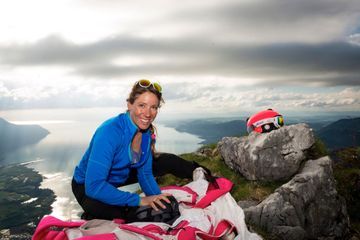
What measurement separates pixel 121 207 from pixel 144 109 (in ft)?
5.25

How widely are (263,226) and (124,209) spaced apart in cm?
396

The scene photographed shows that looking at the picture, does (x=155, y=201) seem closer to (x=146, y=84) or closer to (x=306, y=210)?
(x=146, y=84)

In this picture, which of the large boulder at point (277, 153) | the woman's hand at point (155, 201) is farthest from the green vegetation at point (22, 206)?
→ the woman's hand at point (155, 201)

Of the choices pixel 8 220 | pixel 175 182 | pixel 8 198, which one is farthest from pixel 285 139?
pixel 8 198

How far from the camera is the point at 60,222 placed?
3939 millimetres

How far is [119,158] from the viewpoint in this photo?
183 inches

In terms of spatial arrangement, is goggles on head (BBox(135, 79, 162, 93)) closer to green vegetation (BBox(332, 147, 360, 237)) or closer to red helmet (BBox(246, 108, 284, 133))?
red helmet (BBox(246, 108, 284, 133))

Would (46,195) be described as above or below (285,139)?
below

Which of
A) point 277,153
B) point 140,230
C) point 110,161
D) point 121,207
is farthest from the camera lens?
point 277,153

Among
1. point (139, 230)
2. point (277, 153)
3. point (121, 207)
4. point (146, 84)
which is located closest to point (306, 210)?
point (277, 153)

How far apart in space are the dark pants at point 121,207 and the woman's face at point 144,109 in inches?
53.7

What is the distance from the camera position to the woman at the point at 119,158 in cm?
418

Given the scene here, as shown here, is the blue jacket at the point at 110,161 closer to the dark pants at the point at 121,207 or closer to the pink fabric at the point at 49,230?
the dark pants at the point at 121,207

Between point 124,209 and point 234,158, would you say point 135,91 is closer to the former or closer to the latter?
point 124,209
